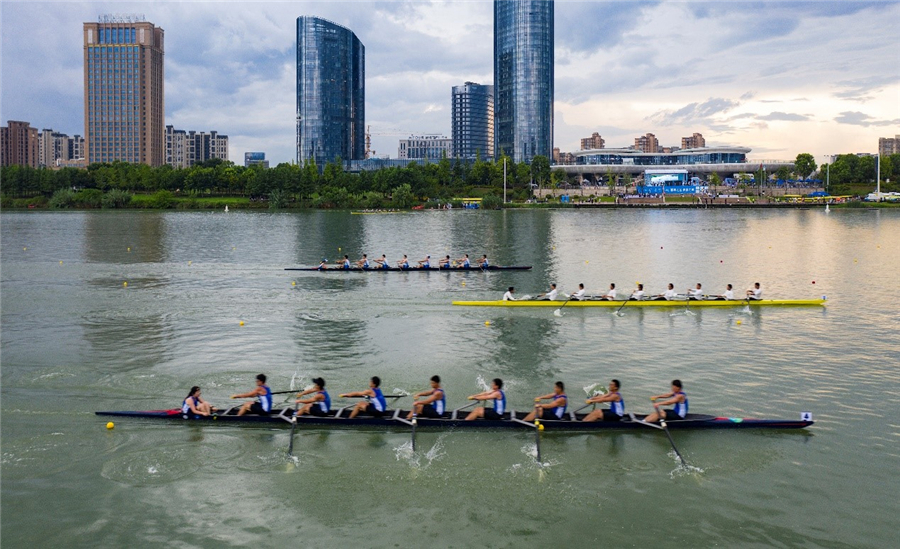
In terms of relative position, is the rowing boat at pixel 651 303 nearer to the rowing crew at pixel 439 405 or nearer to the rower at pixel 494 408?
the rowing crew at pixel 439 405

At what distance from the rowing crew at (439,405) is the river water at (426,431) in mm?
394

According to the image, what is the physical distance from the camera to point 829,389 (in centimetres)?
1568

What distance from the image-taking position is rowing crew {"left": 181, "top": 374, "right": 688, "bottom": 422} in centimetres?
1292

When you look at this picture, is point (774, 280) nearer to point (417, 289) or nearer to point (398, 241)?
point (417, 289)

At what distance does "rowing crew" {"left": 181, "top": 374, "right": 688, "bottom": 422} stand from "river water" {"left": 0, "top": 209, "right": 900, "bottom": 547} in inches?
15.5

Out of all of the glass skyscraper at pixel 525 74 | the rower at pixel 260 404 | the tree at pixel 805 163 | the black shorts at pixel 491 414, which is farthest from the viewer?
the glass skyscraper at pixel 525 74

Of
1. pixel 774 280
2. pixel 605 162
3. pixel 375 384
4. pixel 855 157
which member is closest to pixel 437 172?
pixel 605 162

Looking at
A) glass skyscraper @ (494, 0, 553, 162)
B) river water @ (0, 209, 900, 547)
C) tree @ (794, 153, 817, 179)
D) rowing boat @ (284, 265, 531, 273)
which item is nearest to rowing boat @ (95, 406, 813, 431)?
river water @ (0, 209, 900, 547)

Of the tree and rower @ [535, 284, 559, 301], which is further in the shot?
the tree

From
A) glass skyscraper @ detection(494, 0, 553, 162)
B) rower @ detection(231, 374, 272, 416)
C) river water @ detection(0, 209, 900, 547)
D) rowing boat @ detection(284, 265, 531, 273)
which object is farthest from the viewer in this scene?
glass skyscraper @ detection(494, 0, 553, 162)

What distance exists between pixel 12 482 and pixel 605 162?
176 m

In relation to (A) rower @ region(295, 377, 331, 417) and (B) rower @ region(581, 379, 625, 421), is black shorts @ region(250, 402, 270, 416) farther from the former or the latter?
(B) rower @ region(581, 379, 625, 421)

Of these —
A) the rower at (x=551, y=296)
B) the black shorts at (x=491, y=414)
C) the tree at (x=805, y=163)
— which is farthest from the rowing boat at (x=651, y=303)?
the tree at (x=805, y=163)

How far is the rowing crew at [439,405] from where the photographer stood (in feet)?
42.4
